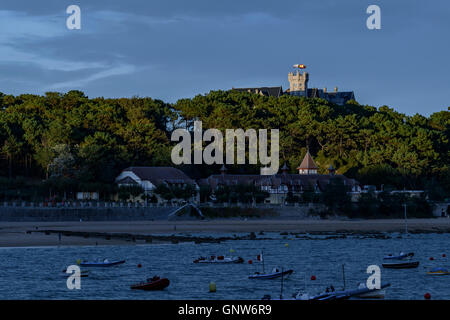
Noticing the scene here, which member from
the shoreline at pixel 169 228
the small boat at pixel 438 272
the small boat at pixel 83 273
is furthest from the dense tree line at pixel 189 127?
the small boat at pixel 438 272

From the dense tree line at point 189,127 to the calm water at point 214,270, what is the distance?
164 feet

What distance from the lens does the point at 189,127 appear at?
147 m

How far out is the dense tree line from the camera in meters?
118

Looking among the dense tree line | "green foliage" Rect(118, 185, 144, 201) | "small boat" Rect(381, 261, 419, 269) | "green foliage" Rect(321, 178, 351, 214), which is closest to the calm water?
"small boat" Rect(381, 261, 419, 269)

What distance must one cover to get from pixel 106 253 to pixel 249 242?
17.0 metres

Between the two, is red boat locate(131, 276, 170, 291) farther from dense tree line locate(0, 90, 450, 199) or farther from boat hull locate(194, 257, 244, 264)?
dense tree line locate(0, 90, 450, 199)

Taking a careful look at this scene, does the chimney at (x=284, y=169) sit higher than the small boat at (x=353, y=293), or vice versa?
the chimney at (x=284, y=169)

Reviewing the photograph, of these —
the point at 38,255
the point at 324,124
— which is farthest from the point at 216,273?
the point at 324,124

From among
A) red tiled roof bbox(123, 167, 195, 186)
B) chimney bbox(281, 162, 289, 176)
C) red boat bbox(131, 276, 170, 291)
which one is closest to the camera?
red boat bbox(131, 276, 170, 291)

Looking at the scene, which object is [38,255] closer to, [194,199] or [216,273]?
[216,273]

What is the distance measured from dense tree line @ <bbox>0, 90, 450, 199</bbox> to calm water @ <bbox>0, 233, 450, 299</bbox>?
4984 centimetres

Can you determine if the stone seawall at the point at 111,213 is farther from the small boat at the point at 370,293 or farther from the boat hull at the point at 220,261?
the small boat at the point at 370,293

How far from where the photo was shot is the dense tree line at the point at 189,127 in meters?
118

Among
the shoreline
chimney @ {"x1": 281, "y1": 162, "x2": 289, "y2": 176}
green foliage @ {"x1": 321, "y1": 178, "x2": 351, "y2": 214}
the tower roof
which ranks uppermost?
the tower roof
